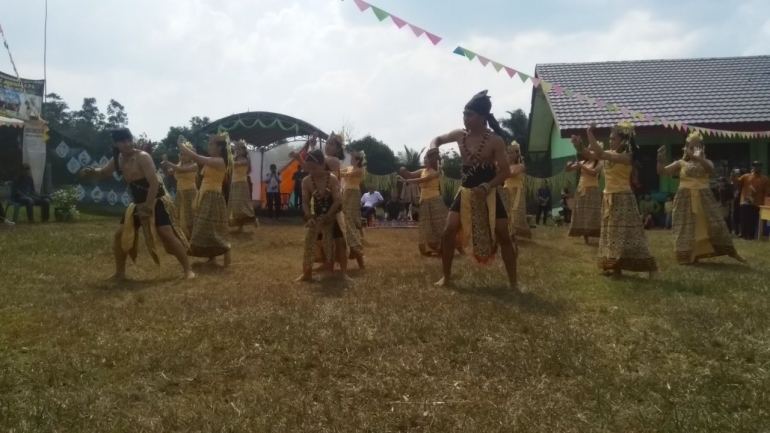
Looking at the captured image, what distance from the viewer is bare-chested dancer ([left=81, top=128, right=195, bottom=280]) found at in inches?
279

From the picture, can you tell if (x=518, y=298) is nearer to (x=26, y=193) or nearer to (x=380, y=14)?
(x=380, y=14)

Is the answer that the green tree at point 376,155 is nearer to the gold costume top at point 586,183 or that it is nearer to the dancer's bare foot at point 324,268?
the gold costume top at point 586,183

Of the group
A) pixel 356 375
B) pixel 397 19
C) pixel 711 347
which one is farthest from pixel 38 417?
pixel 397 19

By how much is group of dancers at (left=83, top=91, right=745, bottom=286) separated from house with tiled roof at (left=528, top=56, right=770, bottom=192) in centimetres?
750

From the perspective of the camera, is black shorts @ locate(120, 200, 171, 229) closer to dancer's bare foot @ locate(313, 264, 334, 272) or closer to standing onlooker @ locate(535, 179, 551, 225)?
dancer's bare foot @ locate(313, 264, 334, 272)

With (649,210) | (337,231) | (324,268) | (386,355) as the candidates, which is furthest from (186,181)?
(649,210)

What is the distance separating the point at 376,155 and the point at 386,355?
26.2 m

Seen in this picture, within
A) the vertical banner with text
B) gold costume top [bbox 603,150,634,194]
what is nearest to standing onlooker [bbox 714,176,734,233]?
gold costume top [bbox 603,150,634,194]

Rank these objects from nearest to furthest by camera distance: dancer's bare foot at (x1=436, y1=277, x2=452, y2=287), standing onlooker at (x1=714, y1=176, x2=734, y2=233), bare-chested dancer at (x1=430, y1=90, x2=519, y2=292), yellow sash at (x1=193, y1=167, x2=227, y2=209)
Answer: bare-chested dancer at (x1=430, y1=90, x2=519, y2=292), dancer's bare foot at (x1=436, y1=277, x2=452, y2=287), yellow sash at (x1=193, y1=167, x2=227, y2=209), standing onlooker at (x1=714, y1=176, x2=734, y2=233)

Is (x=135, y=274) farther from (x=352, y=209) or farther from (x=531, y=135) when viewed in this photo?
(x=531, y=135)

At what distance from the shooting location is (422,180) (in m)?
8.56

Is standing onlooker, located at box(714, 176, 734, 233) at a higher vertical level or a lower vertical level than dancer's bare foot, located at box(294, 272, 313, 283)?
higher

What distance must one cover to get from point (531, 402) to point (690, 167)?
6302mm

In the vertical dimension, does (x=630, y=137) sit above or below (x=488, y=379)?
above
